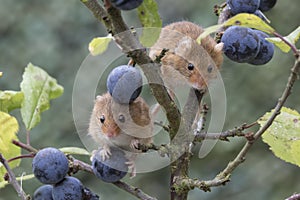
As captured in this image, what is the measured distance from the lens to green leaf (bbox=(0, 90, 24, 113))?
133cm

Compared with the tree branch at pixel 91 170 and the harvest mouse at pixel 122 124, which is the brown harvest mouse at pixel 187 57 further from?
the tree branch at pixel 91 170

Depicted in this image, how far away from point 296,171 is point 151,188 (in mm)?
738

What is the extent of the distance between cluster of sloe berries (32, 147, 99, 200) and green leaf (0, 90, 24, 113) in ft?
0.59

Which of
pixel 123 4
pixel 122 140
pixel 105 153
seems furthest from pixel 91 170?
pixel 123 4

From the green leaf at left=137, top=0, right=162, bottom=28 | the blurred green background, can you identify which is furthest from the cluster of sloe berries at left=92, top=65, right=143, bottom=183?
the blurred green background

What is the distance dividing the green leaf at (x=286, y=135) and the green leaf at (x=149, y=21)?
284mm

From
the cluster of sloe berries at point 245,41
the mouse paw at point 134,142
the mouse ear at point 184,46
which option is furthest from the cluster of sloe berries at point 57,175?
the mouse ear at point 184,46

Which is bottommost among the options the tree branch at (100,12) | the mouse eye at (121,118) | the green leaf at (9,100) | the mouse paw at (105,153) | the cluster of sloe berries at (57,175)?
the mouse eye at (121,118)

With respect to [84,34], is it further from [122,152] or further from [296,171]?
[122,152]

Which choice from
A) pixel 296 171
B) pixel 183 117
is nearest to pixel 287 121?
pixel 183 117

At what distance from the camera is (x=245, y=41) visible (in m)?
1.14

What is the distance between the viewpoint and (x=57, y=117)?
364 cm

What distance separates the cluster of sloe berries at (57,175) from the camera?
1.16 m

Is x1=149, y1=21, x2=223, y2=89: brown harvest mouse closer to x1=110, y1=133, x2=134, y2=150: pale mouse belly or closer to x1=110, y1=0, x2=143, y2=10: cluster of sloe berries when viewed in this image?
x1=110, y1=133, x2=134, y2=150: pale mouse belly
